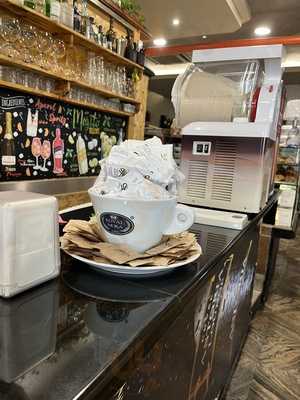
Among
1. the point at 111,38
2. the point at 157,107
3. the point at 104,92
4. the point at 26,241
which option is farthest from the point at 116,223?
the point at 157,107

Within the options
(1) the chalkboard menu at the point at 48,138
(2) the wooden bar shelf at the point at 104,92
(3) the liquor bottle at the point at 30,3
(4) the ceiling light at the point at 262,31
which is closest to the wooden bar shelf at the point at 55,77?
(2) the wooden bar shelf at the point at 104,92

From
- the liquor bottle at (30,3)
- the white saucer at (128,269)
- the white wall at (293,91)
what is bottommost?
the white saucer at (128,269)

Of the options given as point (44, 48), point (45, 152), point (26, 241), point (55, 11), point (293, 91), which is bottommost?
point (26, 241)

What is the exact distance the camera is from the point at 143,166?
685mm

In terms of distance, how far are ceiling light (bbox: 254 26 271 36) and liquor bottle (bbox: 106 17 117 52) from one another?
8.95 feet

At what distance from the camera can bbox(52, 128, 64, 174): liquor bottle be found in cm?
277

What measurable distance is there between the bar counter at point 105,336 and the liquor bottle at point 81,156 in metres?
2.29

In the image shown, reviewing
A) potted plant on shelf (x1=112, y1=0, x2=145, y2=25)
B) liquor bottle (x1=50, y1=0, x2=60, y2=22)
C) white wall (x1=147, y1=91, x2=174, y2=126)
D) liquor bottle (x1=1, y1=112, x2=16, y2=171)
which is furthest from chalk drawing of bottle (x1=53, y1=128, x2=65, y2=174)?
white wall (x1=147, y1=91, x2=174, y2=126)

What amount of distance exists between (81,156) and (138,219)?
2.55 metres

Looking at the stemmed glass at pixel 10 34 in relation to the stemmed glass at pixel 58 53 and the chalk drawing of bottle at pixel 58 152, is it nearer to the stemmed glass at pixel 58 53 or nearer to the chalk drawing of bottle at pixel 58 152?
the stemmed glass at pixel 58 53

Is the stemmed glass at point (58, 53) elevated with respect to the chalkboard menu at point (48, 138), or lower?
elevated

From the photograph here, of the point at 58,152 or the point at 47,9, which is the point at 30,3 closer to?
the point at 47,9

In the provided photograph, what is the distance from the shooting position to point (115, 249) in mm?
671

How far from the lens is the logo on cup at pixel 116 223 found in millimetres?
649
